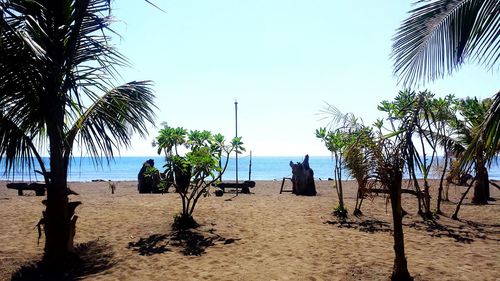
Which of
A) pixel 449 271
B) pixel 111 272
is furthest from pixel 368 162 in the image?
pixel 111 272

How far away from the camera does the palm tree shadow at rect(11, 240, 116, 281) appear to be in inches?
232

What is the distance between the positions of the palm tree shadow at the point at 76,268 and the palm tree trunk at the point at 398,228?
463 cm

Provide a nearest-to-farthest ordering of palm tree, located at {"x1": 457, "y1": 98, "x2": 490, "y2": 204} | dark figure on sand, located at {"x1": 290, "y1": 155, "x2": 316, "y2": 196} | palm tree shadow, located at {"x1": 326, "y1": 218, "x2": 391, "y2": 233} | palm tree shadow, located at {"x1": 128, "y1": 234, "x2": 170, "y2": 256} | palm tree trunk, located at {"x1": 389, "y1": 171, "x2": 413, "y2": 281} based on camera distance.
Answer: palm tree, located at {"x1": 457, "y1": 98, "x2": 490, "y2": 204} < palm tree trunk, located at {"x1": 389, "y1": 171, "x2": 413, "y2": 281} < palm tree shadow, located at {"x1": 128, "y1": 234, "x2": 170, "y2": 256} < palm tree shadow, located at {"x1": 326, "y1": 218, "x2": 391, "y2": 233} < dark figure on sand, located at {"x1": 290, "y1": 155, "x2": 316, "y2": 196}

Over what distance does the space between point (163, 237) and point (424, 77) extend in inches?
257

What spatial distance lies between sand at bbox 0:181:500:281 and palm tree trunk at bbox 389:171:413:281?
395 millimetres

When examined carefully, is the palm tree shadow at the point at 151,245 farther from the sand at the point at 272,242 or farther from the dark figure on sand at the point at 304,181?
the dark figure on sand at the point at 304,181

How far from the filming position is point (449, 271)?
19.2 ft

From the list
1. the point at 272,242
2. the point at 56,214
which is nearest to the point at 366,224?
the point at 272,242

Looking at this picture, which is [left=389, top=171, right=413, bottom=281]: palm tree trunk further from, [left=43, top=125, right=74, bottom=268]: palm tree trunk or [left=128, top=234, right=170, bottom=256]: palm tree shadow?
[left=43, top=125, right=74, bottom=268]: palm tree trunk

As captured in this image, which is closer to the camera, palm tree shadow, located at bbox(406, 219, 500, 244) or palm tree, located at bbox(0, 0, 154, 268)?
palm tree, located at bbox(0, 0, 154, 268)

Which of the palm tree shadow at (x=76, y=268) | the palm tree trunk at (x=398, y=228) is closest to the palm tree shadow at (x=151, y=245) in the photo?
the palm tree shadow at (x=76, y=268)

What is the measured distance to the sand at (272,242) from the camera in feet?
19.6

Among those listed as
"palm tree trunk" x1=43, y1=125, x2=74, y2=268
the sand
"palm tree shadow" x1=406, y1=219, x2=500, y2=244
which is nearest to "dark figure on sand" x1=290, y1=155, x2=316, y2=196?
the sand

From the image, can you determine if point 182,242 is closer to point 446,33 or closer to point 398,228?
point 398,228
